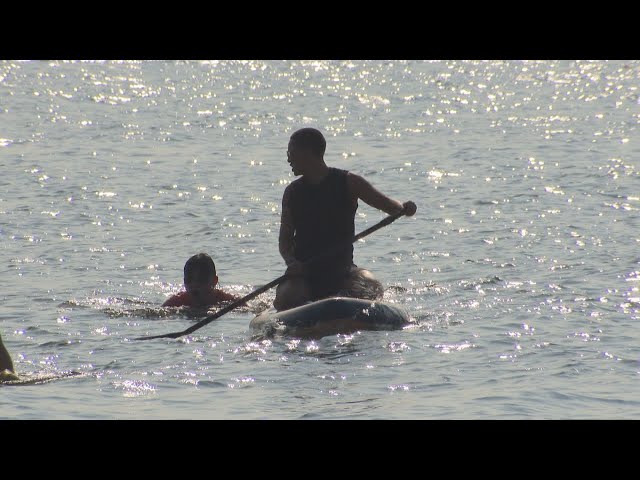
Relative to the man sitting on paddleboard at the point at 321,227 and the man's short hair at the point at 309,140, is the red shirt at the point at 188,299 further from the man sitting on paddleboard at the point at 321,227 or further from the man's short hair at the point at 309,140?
the man's short hair at the point at 309,140

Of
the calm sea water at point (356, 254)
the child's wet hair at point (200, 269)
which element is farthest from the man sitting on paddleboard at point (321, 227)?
the child's wet hair at point (200, 269)

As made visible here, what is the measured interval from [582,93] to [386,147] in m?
14.2

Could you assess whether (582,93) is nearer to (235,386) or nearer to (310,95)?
(310,95)

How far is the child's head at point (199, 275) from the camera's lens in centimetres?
1275

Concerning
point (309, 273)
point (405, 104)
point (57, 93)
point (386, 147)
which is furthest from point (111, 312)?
point (57, 93)

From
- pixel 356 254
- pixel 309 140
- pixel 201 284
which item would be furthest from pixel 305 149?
pixel 356 254

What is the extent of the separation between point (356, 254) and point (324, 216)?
4.90 metres

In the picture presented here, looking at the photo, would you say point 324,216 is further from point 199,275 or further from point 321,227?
point 199,275

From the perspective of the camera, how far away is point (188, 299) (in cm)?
1292

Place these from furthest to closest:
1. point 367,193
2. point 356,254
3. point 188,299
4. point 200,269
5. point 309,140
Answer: point 356,254 → point 188,299 → point 200,269 → point 367,193 → point 309,140

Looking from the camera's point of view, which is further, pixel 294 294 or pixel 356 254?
pixel 356 254

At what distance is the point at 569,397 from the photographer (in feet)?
30.6

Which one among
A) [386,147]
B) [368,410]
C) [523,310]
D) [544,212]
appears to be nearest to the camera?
[368,410]

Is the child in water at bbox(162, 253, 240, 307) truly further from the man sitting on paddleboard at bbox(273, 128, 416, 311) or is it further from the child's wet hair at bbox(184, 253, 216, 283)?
the man sitting on paddleboard at bbox(273, 128, 416, 311)
